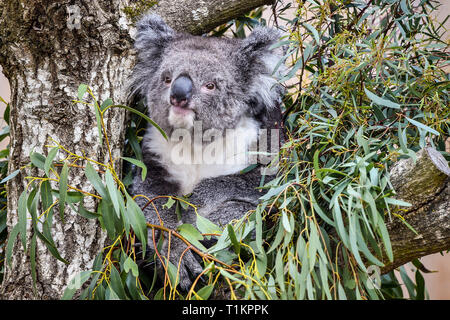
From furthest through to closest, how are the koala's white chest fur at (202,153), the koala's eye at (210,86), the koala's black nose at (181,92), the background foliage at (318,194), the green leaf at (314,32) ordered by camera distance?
the koala's white chest fur at (202,153) → the koala's eye at (210,86) → the koala's black nose at (181,92) → the green leaf at (314,32) → the background foliage at (318,194)

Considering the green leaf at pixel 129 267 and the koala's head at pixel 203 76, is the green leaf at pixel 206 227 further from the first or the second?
the koala's head at pixel 203 76

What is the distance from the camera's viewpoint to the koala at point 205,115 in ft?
7.49

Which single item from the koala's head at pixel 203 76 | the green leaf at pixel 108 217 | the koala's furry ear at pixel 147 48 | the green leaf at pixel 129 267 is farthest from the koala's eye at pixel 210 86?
the green leaf at pixel 129 267

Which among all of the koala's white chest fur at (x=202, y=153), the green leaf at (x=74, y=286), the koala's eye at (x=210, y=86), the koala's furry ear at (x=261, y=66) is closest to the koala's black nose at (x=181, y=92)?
the koala's eye at (x=210, y=86)

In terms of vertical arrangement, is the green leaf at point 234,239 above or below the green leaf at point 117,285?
above

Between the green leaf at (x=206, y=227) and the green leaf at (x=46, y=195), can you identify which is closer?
the green leaf at (x=46, y=195)

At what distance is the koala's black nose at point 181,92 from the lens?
216 cm

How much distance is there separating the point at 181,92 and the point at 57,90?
0.51 meters

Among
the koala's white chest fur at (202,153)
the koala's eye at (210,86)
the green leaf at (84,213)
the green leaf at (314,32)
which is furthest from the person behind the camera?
the koala's white chest fur at (202,153)

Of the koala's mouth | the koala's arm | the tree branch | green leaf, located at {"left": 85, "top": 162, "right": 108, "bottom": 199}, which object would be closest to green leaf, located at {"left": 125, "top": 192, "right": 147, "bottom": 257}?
green leaf, located at {"left": 85, "top": 162, "right": 108, "bottom": 199}

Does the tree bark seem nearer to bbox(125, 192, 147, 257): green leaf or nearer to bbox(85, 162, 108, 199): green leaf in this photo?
bbox(125, 192, 147, 257): green leaf

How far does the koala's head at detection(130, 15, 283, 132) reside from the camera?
2.24m

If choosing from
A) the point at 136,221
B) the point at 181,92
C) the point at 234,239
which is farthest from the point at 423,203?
the point at 181,92

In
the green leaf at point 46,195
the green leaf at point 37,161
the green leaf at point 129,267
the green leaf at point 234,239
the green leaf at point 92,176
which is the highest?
the green leaf at point 37,161
